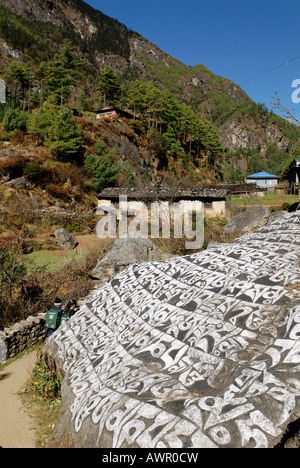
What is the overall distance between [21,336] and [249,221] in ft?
43.2

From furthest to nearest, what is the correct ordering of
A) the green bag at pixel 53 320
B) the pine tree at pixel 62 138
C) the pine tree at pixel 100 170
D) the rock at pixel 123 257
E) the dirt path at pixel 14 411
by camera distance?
the pine tree at pixel 100 170 → the pine tree at pixel 62 138 → the rock at pixel 123 257 → the green bag at pixel 53 320 → the dirt path at pixel 14 411

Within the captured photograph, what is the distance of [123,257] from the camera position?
10.6 metres

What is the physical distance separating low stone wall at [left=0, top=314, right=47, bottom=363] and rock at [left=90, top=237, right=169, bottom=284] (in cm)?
267

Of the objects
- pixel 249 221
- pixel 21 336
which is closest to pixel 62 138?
pixel 249 221

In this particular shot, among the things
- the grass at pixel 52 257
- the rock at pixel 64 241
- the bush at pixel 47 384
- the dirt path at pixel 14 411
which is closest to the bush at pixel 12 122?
the rock at pixel 64 241

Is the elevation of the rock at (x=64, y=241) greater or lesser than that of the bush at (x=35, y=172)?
lesser

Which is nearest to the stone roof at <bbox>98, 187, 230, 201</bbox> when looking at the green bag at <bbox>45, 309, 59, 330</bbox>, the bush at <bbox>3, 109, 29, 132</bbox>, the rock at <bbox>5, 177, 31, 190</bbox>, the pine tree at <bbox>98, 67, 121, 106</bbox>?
the rock at <bbox>5, 177, 31, 190</bbox>

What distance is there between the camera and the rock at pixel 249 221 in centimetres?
1631

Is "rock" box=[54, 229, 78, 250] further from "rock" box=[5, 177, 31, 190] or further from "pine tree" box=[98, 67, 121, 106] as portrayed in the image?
"pine tree" box=[98, 67, 121, 106]

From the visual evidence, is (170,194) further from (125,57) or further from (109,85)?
(125,57)

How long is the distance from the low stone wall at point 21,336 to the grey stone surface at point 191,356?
1821 mm

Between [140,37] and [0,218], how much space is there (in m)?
181

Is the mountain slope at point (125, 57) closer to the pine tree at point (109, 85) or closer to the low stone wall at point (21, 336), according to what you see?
the pine tree at point (109, 85)

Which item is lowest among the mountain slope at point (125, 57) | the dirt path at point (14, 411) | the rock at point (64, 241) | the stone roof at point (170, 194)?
the dirt path at point (14, 411)
